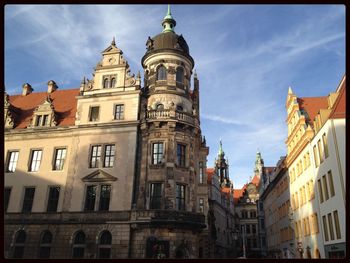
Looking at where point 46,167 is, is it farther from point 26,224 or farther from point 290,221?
point 290,221

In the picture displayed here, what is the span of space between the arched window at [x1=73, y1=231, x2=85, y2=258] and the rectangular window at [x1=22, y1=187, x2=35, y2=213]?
18.8ft

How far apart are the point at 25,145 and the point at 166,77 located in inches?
622

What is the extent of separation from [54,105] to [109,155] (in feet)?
37.2

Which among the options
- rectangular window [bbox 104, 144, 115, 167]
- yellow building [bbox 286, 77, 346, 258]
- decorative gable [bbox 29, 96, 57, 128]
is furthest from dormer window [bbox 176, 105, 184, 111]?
decorative gable [bbox 29, 96, 57, 128]

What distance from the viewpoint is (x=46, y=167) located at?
32.1 m

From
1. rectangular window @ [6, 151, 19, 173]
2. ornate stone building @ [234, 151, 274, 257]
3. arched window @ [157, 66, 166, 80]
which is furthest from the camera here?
ornate stone building @ [234, 151, 274, 257]

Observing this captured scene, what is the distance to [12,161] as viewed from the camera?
33469 mm

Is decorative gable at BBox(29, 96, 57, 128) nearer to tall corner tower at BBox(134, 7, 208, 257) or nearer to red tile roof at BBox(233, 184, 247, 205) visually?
tall corner tower at BBox(134, 7, 208, 257)

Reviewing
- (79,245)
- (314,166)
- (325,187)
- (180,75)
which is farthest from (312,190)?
(79,245)

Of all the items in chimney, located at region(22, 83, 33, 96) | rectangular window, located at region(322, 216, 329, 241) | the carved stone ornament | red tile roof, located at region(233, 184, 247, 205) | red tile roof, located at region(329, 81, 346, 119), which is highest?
the carved stone ornament

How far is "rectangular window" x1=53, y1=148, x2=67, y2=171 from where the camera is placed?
105ft

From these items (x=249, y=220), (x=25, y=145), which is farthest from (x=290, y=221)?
(x=249, y=220)

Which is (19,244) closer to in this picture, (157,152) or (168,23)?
(157,152)

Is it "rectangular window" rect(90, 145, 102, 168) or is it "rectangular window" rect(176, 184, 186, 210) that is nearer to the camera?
"rectangular window" rect(176, 184, 186, 210)
